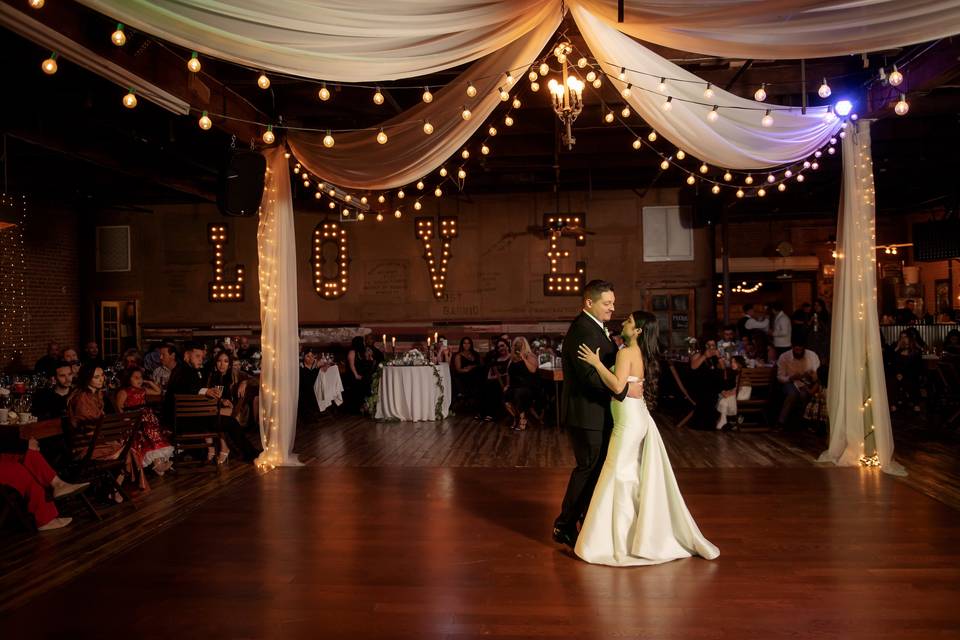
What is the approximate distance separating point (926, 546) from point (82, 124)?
9.18m

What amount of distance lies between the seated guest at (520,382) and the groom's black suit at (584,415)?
475 centimetres

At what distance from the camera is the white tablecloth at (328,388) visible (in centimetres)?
1022

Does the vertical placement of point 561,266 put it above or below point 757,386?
above

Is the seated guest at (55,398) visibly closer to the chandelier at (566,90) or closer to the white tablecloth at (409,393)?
the white tablecloth at (409,393)

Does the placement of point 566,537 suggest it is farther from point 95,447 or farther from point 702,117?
point 95,447

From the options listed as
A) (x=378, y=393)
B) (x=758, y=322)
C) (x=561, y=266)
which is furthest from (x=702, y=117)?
(x=758, y=322)

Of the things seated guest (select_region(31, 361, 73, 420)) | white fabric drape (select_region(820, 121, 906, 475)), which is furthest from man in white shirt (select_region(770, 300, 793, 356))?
seated guest (select_region(31, 361, 73, 420))

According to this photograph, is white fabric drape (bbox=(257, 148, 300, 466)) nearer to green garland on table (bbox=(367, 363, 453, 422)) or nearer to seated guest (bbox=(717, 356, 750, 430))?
green garland on table (bbox=(367, 363, 453, 422))

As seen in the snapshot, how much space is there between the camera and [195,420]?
22.9ft

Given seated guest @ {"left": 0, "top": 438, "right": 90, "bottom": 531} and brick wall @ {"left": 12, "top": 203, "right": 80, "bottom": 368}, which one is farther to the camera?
brick wall @ {"left": 12, "top": 203, "right": 80, "bottom": 368}

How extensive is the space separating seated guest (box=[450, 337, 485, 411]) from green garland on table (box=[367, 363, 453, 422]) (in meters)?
0.53

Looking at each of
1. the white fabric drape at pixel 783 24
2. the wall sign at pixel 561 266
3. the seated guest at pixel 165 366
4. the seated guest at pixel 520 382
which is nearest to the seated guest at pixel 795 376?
the seated guest at pixel 520 382

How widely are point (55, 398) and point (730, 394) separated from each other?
273 inches

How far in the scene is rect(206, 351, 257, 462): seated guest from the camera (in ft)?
23.1
